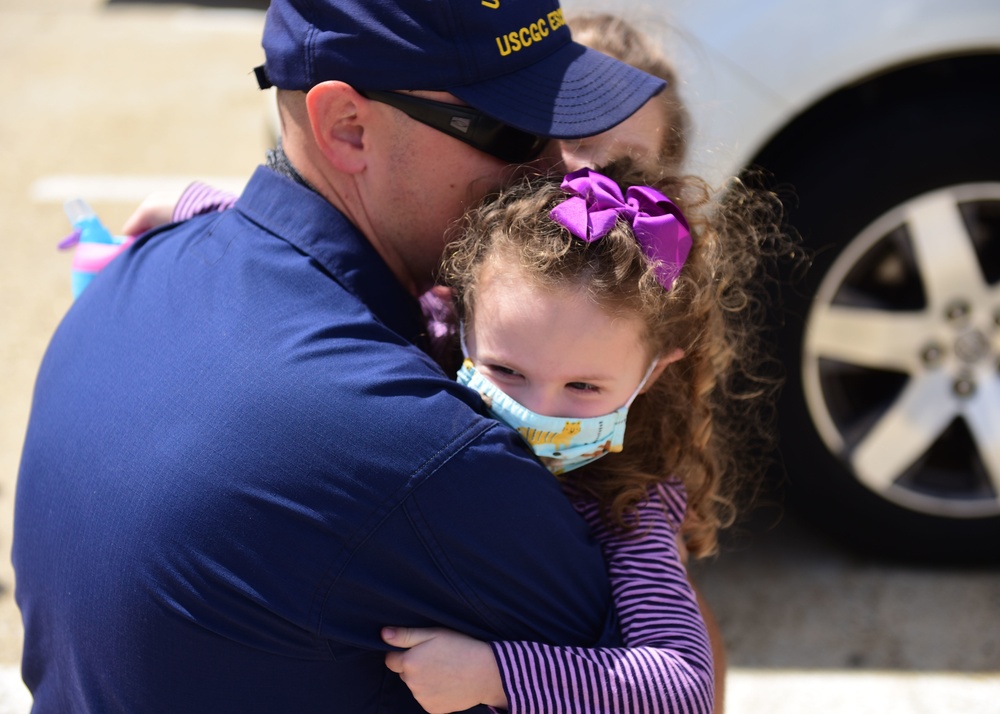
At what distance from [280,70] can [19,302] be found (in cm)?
353

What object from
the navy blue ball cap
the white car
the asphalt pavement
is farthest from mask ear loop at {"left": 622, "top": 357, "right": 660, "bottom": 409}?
the asphalt pavement

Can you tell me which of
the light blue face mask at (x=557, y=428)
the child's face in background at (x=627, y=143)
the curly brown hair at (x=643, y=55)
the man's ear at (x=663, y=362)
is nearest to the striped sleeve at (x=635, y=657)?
the light blue face mask at (x=557, y=428)

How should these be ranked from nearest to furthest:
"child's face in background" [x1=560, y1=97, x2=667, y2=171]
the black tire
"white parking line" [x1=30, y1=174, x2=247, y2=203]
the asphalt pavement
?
"child's face in background" [x1=560, y1=97, x2=667, y2=171] < the black tire < the asphalt pavement < "white parking line" [x1=30, y1=174, x2=247, y2=203]

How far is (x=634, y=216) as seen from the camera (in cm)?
160

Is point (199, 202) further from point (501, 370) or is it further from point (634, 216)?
point (634, 216)

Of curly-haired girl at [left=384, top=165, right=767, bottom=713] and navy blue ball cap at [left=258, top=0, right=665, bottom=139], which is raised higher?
navy blue ball cap at [left=258, top=0, right=665, bottom=139]

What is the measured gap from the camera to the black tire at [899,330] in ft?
8.97

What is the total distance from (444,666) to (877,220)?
1914 mm

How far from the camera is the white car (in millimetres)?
2654

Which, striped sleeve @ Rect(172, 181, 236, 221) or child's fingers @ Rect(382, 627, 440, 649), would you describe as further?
striped sleeve @ Rect(172, 181, 236, 221)

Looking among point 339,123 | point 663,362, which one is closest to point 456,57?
point 339,123

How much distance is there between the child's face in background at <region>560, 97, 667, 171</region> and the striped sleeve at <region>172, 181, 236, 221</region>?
0.69 meters

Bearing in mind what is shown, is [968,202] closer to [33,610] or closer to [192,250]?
[192,250]

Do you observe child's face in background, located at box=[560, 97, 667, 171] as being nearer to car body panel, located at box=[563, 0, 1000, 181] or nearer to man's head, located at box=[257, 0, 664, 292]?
man's head, located at box=[257, 0, 664, 292]
